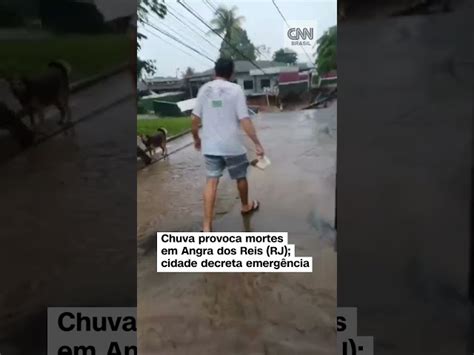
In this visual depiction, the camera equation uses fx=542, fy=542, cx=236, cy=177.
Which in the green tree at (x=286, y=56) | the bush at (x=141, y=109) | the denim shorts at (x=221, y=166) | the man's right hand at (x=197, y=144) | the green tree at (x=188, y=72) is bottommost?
the denim shorts at (x=221, y=166)

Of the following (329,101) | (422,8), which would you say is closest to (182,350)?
(329,101)

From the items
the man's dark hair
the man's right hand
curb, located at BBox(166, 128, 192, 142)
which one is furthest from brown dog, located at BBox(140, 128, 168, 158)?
the man's dark hair

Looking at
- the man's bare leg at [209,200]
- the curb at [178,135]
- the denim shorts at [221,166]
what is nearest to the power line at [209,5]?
the curb at [178,135]

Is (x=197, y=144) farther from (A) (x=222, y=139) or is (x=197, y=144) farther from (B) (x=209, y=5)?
(B) (x=209, y=5)

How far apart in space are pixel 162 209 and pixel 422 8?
1639mm

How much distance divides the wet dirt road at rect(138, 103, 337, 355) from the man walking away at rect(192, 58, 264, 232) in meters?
0.04

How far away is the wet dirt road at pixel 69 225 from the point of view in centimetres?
278

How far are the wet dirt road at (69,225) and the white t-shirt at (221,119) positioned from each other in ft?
1.20

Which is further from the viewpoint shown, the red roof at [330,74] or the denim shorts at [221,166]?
the denim shorts at [221,166]

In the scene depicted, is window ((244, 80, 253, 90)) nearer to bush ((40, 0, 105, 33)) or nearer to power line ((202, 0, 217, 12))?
power line ((202, 0, 217, 12))

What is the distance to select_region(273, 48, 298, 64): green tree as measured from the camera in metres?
2.68

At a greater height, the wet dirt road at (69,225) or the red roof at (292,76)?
the red roof at (292,76)

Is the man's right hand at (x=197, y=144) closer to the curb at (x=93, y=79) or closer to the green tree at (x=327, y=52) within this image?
the curb at (x=93, y=79)

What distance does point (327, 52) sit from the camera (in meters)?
2.67
